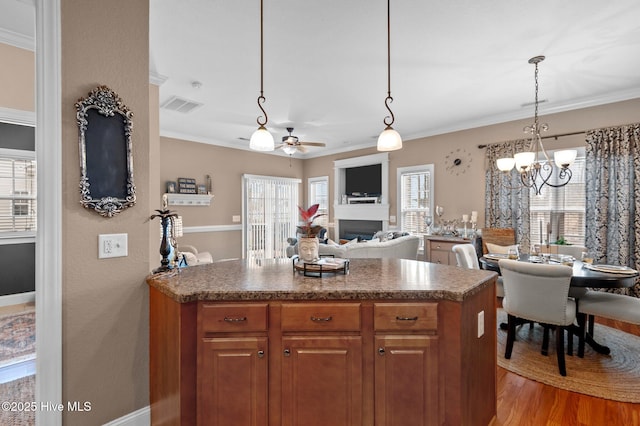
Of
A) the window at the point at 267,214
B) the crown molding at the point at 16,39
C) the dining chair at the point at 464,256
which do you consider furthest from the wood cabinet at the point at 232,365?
the window at the point at 267,214

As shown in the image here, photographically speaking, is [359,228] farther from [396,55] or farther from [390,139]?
[390,139]

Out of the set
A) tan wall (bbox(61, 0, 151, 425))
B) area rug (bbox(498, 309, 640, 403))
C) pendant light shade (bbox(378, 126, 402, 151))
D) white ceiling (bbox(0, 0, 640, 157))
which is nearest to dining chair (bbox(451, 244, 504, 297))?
area rug (bbox(498, 309, 640, 403))

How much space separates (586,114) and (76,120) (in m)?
5.80

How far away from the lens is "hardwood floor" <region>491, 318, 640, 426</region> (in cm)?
201

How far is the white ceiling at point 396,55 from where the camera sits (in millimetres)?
2400

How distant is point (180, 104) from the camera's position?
4.43m

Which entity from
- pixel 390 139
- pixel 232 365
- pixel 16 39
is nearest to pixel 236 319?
pixel 232 365

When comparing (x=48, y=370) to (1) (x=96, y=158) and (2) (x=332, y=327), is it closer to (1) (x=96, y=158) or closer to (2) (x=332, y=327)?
Answer: (1) (x=96, y=158)

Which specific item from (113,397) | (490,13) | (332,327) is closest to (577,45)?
(490,13)

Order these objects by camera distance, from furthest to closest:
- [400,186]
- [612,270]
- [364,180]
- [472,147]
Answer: [364,180] → [400,186] → [472,147] → [612,270]

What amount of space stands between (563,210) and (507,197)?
0.74 m

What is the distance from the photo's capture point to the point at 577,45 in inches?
114

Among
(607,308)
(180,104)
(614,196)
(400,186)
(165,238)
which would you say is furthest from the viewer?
(400,186)

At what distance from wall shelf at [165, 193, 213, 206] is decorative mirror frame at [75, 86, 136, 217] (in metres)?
4.26
